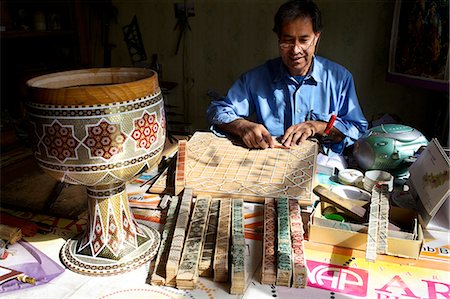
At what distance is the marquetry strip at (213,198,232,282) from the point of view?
2.82ft

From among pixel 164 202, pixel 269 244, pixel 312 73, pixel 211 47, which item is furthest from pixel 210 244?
pixel 211 47

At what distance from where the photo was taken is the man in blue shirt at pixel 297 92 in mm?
1760

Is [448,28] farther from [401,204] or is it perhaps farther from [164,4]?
[164,4]

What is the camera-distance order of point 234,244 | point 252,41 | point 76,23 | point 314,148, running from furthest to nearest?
point 76,23
point 252,41
point 314,148
point 234,244

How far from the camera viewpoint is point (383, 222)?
95 centimetres

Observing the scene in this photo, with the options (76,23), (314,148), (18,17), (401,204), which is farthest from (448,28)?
(18,17)

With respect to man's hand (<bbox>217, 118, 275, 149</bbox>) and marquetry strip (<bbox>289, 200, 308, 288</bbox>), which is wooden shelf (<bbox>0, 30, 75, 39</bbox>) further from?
marquetry strip (<bbox>289, 200, 308, 288</bbox>)

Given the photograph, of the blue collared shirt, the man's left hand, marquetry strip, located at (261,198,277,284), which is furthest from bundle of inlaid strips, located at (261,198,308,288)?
the blue collared shirt

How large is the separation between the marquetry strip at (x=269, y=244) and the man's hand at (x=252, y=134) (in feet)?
1.31

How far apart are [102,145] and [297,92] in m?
1.34

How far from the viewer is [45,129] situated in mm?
811

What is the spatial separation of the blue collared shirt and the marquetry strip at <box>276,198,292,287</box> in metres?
0.91

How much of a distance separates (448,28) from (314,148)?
1517 millimetres

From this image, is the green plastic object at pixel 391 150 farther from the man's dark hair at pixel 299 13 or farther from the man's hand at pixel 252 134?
the man's dark hair at pixel 299 13
